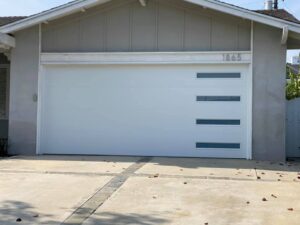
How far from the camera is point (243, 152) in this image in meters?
12.0

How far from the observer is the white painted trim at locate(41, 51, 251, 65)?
470 inches

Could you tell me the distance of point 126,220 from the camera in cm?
598

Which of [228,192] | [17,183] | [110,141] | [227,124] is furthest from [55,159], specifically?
[228,192]

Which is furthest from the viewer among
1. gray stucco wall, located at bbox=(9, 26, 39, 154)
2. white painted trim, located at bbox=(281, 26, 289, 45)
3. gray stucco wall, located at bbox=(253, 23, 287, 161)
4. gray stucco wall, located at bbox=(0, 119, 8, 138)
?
gray stucco wall, located at bbox=(0, 119, 8, 138)

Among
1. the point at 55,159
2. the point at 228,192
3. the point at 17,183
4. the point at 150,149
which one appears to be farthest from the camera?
the point at 150,149

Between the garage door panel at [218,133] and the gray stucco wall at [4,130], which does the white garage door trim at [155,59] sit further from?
the gray stucco wall at [4,130]

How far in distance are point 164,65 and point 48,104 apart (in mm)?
3352

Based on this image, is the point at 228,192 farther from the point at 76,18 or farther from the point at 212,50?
the point at 76,18

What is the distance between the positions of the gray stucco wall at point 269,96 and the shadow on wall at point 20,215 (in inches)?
267

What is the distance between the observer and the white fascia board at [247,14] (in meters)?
11.1

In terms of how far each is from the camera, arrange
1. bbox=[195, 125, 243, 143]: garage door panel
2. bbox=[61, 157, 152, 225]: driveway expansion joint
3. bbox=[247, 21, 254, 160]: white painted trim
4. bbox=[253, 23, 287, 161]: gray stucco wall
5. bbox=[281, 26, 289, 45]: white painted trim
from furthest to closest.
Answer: bbox=[195, 125, 243, 143]: garage door panel < bbox=[247, 21, 254, 160]: white painted trim < bbox=[253, 23, 287, 161]: gray stucco wall < bbox=[281, 26, 289, 45]: white painted trim < bbox=[61, 157, 152, 225]: driveway expansion joint

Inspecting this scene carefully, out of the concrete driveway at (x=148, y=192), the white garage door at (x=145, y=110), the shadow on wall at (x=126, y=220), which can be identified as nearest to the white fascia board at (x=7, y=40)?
the white garage door at (x=145, y=110)

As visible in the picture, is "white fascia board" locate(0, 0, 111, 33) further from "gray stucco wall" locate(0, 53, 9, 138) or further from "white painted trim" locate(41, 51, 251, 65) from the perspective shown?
"gray stucco wall" locate(0, 53, 9, 138)

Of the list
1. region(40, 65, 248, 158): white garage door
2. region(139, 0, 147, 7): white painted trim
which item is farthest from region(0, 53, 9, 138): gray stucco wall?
region(139, 0, 147, 7): white painted trim
